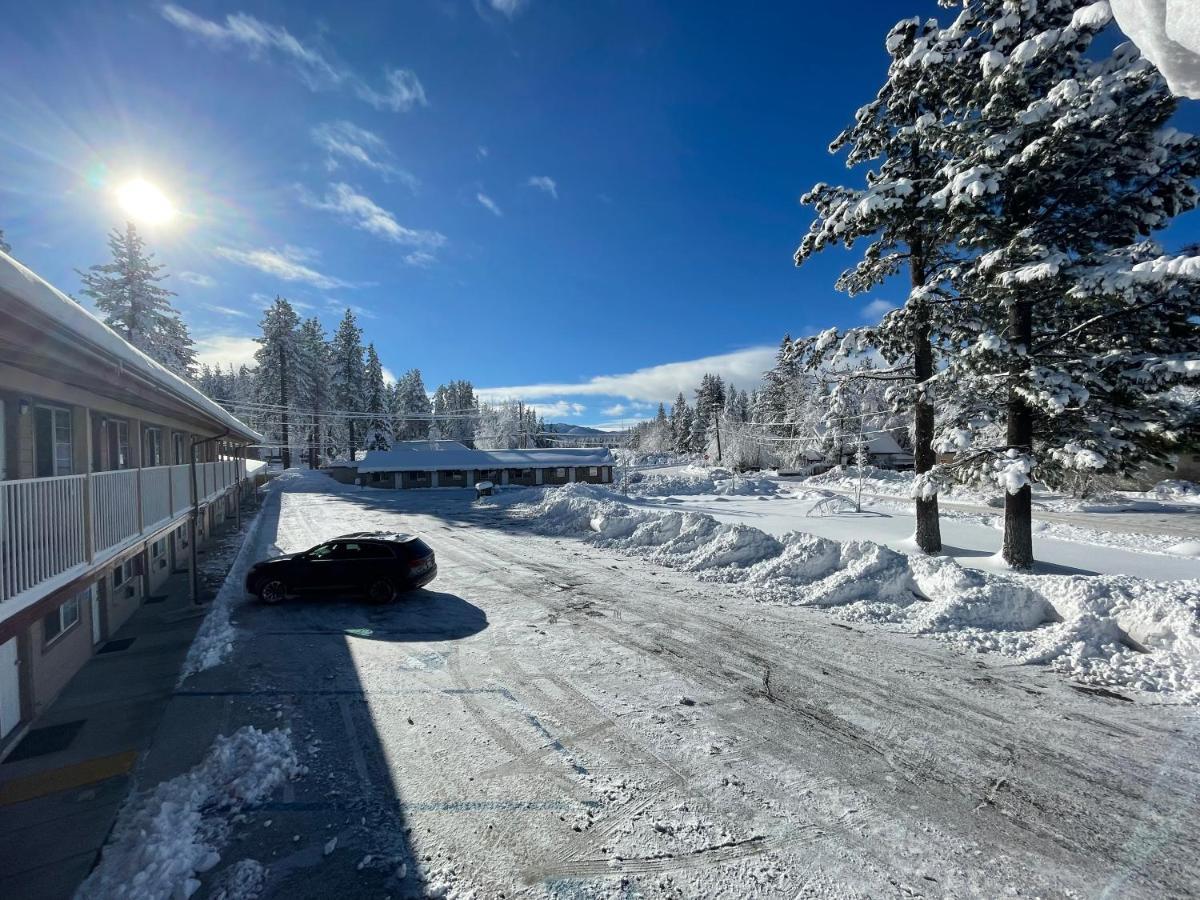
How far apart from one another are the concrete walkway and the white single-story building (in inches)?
1523

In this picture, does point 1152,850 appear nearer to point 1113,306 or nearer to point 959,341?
point 1113,306

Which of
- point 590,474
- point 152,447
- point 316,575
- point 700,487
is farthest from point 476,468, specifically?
point 316,575

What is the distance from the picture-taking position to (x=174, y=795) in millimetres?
5121

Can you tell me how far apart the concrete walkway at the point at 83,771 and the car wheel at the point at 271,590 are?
178cm

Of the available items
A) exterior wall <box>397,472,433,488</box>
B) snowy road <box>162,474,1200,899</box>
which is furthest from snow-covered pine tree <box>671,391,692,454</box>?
snowy road <box>162,474,1200,899</box>

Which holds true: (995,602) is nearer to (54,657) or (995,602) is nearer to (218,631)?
(218,631)

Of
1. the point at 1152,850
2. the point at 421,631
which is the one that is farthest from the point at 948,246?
the point at 421,631

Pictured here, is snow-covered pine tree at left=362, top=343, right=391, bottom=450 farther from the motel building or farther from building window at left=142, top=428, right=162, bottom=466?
the motel building

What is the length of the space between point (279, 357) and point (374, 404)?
38.7ft

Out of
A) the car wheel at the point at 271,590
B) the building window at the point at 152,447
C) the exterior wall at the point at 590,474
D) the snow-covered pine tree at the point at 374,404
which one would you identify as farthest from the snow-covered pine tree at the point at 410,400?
the car wheel at the point at 271,590

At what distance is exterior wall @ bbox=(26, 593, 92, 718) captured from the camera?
23.8 ft

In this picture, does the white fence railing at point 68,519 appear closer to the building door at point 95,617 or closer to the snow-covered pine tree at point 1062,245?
the building door at point 95,617

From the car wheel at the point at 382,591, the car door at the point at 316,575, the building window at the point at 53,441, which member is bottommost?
the car wheel at the point at 382,591

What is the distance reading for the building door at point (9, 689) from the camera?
648 cm
